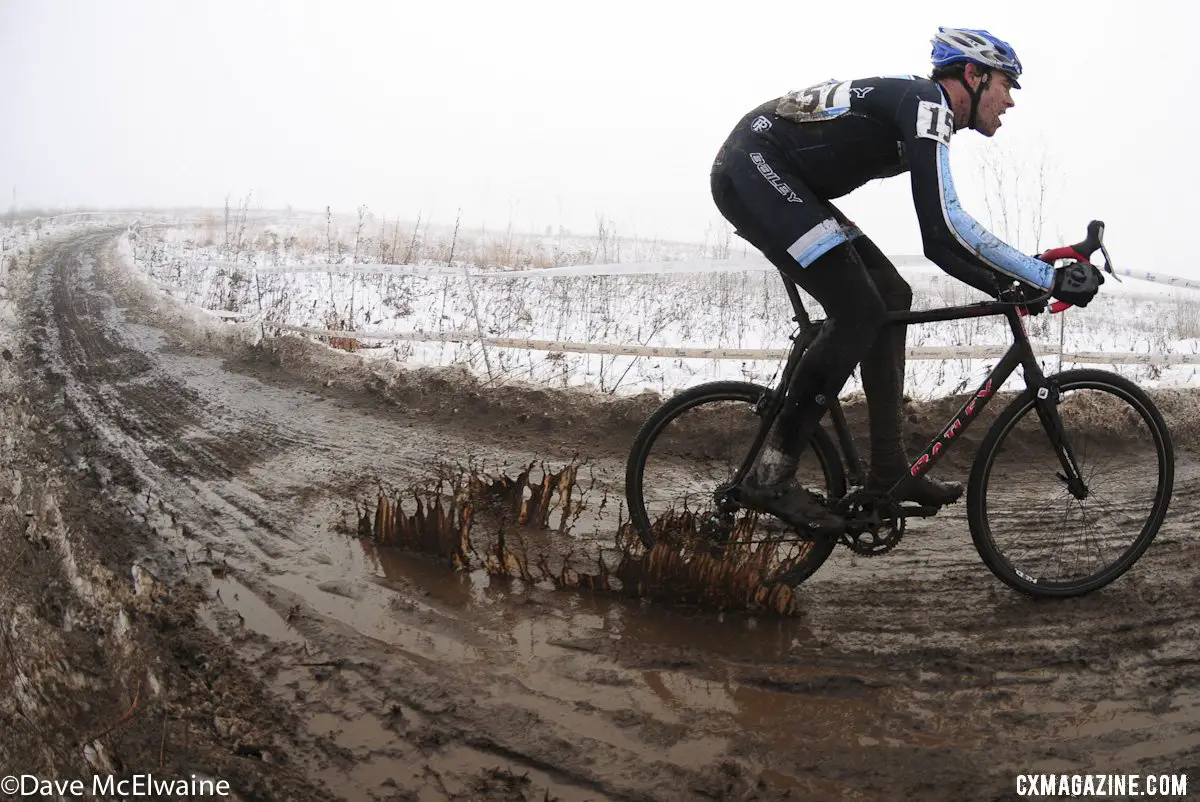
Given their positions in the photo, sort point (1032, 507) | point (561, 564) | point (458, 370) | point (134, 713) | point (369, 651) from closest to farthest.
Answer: point (134, 713), point (369, 651), point (561, 564), point (1032, 507), point (458, 370)

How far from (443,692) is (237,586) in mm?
1331

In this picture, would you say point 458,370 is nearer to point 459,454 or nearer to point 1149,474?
point 459,454

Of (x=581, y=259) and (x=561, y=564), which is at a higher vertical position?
(x=581, y=259)

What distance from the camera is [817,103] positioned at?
323 centimetres

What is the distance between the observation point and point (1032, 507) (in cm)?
432

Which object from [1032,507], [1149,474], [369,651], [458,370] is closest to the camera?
[369,651]

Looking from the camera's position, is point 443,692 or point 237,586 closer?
point 443,692

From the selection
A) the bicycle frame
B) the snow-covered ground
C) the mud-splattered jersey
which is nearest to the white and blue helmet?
the mud-splattered jersey

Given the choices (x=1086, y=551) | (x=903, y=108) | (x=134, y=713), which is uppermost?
(x=903, y=108)

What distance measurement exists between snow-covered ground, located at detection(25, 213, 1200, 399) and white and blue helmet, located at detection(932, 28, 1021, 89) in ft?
9.19

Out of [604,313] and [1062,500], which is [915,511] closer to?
[1062,500]

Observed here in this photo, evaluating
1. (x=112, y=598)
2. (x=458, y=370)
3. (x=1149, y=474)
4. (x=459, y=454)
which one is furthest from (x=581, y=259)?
(x=112, y=598)

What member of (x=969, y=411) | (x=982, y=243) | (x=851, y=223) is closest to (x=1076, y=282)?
(x=982, y=243)

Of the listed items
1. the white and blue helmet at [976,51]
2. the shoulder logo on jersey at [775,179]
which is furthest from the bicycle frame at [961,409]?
the white and blue helmet at [976,51]
